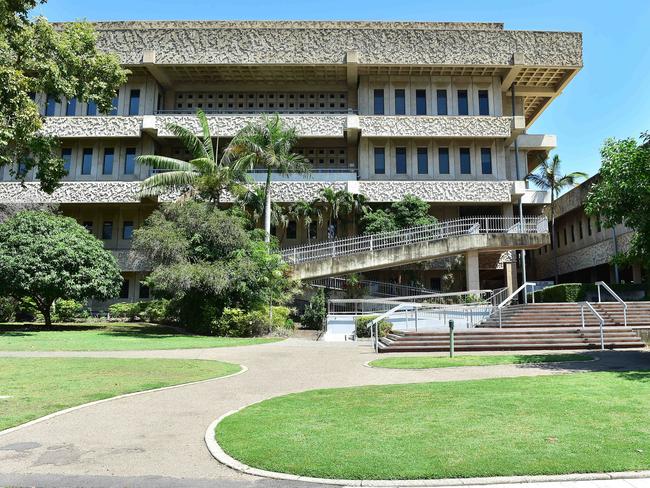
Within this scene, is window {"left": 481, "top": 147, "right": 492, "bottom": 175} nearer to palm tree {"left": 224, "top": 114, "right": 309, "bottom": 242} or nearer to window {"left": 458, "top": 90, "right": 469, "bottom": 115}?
window {"left": 458, "top": 90, "right": 469, "bottom": 115}

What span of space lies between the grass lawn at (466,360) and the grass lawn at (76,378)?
4213 millimetres

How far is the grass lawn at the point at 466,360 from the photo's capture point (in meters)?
13.6

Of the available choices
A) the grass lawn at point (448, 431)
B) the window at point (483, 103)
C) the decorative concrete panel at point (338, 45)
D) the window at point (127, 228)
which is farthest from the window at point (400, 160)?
the grass lawn at point (448, 431)

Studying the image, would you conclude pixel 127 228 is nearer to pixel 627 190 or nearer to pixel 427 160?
pixel 427 160

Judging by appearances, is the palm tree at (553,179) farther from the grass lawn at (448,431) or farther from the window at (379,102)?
the grass lawn at (448,431)

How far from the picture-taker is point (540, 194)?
40.2m

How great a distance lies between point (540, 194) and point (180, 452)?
3890 centimetres

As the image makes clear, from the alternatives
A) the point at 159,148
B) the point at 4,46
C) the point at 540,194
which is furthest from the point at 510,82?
the point at 4,46

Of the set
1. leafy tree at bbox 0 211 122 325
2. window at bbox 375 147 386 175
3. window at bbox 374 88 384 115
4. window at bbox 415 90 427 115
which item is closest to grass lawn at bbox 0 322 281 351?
leafy tree at bbox 0 211 122 325

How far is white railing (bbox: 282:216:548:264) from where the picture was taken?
2894 centimetres

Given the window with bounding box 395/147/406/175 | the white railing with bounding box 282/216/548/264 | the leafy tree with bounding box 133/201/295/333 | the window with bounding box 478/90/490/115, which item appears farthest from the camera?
the window with bounding box 478/90/490/115

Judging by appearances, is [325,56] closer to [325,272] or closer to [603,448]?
[325,272]

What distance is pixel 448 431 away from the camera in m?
6.61

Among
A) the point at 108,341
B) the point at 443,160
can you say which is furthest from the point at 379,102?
the point at 108,341
